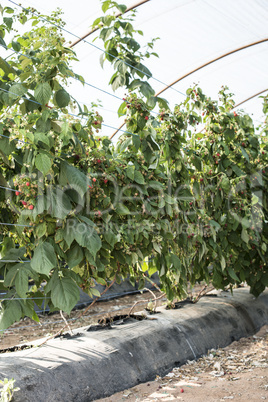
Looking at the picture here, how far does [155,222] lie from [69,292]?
1120mm

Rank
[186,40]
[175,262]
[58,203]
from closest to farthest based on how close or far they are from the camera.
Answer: [58,203] < [175,262] < [186,40]

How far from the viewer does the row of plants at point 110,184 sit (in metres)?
2.33

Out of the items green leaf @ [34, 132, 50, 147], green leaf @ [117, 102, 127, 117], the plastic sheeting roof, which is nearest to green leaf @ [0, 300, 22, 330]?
green leaf @ [34, 132, 50, 147]

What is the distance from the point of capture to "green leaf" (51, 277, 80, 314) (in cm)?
224

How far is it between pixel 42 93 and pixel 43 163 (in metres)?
0.40

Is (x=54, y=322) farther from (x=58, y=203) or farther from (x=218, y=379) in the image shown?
(x=58, y=203)

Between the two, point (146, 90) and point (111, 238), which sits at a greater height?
point (146, 90)

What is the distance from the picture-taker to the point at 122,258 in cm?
301

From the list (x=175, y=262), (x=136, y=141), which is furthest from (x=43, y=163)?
(x=175, y=262)

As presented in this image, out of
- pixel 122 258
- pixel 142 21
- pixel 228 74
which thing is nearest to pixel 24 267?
pixel 122 258

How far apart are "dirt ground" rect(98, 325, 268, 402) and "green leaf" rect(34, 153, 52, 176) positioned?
5.16 feet

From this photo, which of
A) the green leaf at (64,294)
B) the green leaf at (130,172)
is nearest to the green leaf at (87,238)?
the green leaf at (64,294)

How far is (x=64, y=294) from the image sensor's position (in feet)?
7.47

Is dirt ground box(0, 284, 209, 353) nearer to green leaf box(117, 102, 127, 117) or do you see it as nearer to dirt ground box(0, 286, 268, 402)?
dirt ground box(0, 286, 268, 402)
